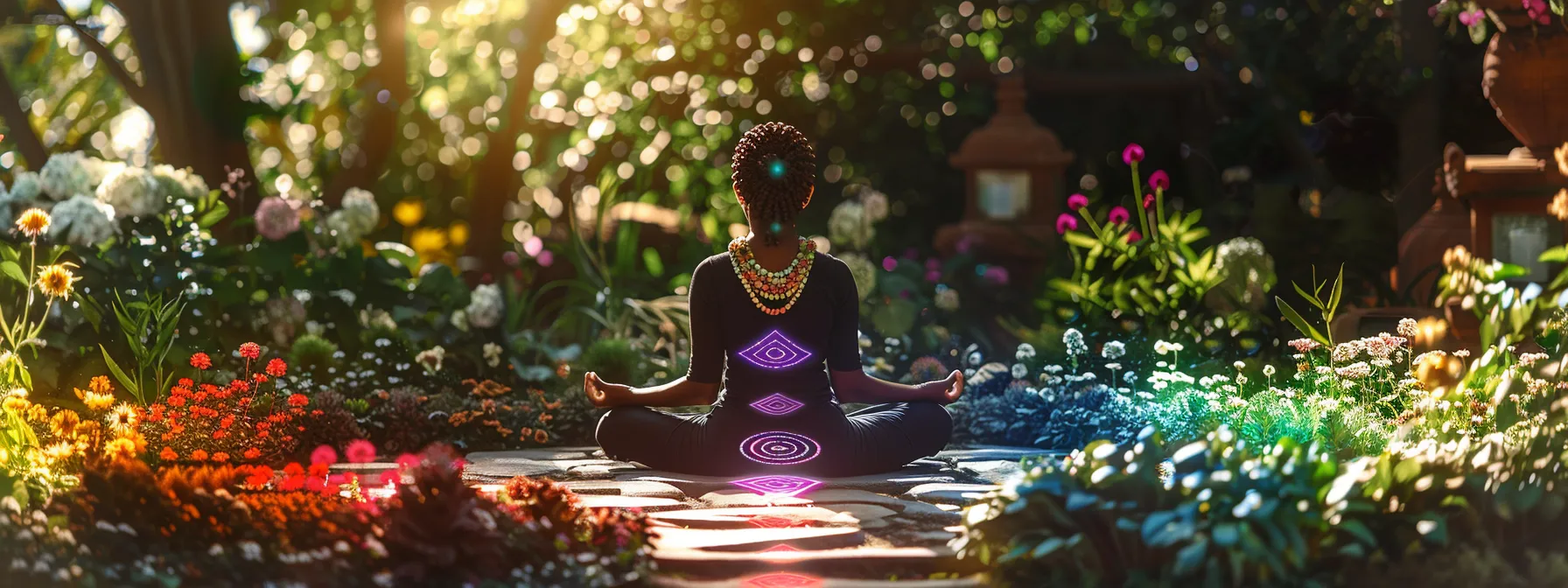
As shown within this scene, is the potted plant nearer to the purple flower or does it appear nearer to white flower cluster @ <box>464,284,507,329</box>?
white flower cluster @ <box>464,284,507,329</box>

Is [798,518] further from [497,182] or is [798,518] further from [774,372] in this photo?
[497,182]

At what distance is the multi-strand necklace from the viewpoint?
5.33 metres

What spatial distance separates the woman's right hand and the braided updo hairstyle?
915 millimetres

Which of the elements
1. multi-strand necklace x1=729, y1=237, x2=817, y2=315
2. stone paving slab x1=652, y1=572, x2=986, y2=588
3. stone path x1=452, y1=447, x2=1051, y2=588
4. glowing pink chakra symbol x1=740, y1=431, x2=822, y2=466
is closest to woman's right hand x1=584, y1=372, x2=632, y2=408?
stone path x1=452, y1=447, x2=1051, y2=588

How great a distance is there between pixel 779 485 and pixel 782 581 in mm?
1641

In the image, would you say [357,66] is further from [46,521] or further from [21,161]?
[46,521]

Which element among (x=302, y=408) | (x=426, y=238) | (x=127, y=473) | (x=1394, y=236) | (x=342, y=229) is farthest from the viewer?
(x=426, y=238)

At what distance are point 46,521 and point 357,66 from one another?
1126 cm

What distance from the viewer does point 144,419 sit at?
5.83 metres

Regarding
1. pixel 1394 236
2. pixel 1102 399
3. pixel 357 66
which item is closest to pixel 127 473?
pixel 1102 399

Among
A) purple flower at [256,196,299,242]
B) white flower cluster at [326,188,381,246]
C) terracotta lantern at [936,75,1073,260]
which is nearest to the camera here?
purple flower at [256,196,299,242]

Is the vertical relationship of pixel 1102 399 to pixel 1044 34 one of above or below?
below

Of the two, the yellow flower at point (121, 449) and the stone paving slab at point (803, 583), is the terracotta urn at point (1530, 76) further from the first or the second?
the yellow flower at point (121, 449)

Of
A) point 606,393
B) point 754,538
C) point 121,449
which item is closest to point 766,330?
point 606,393
